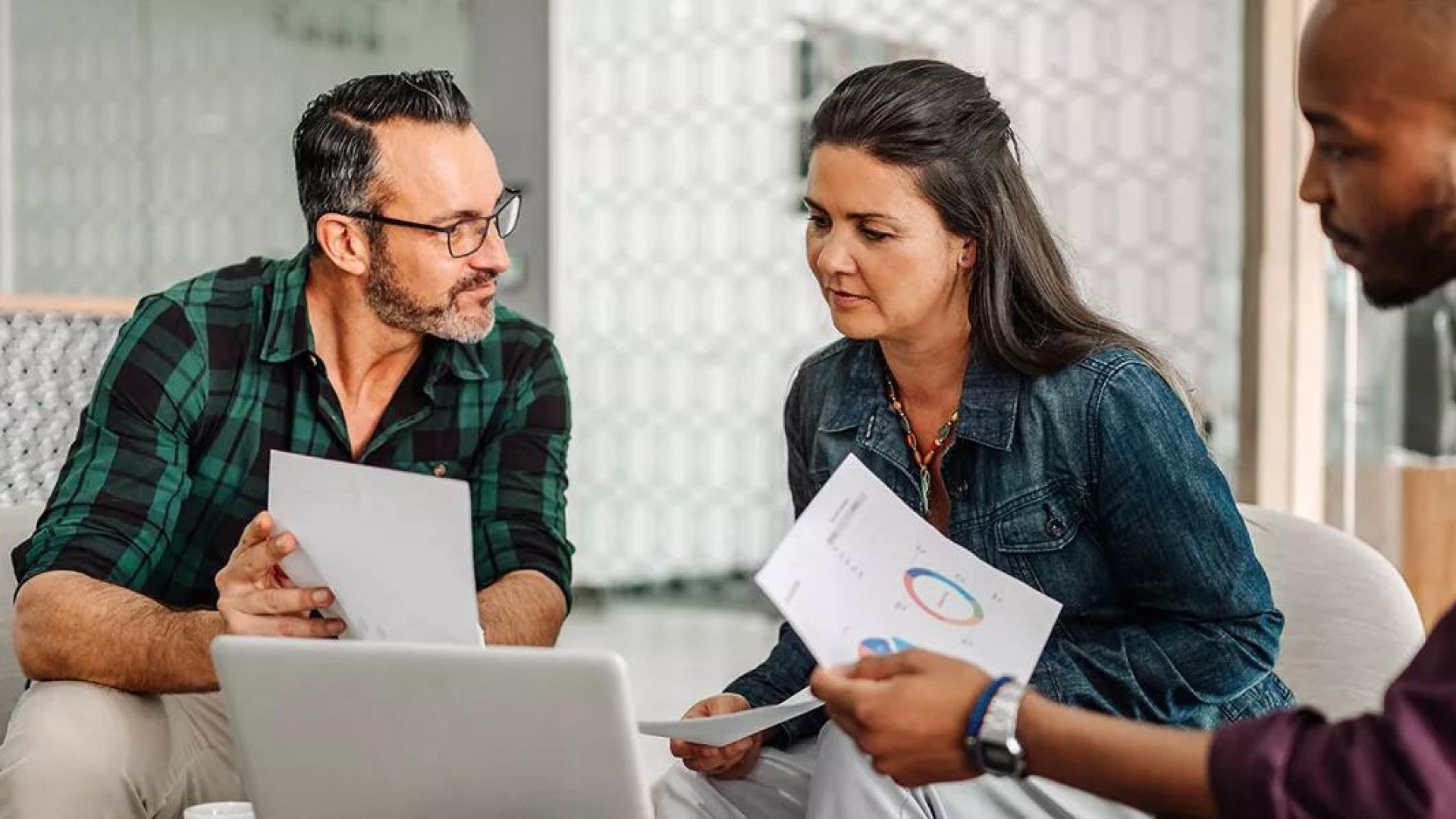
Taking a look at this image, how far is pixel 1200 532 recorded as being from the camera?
5.19 feet

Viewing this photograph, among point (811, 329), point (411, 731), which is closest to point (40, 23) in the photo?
point (811, 329)

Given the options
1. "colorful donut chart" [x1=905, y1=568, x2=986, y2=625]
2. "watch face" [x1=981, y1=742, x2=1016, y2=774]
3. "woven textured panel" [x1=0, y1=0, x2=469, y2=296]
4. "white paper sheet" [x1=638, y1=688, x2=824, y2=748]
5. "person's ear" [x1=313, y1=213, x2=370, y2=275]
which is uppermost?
"woven textured panel" [x1=0, y1=0, x2=469, y2=296]

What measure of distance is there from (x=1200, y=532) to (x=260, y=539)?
91cm

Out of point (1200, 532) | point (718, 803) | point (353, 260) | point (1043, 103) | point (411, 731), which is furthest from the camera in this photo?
point (1043, 103)

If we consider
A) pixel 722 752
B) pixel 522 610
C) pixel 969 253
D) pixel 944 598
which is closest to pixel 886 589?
pixel 944 598

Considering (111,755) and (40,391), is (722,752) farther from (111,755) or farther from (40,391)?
(40,391)

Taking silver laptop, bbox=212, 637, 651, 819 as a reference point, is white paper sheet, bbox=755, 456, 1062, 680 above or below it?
above

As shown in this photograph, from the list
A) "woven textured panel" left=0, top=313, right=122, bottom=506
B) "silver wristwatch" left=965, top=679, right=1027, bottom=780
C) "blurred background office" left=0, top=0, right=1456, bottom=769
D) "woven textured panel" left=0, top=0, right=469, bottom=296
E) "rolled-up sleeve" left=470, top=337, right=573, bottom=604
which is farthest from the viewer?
"woven textured panel" left=0, top=0, right=469, bottom=296

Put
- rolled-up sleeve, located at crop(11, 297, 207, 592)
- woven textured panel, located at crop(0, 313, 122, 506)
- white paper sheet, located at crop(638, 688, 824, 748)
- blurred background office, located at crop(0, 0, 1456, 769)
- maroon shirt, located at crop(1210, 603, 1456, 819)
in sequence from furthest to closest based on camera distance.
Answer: blurred background office, located at crop(0, 0, 1456, 769) < woven textured panel, located at crop(0, 313, 122, 506) < rolled-up sleeve, located at crop(11, 297, 207, 592) < white paper sheet, located at crop(638, 688, 824, 748) < maroon shirt, located at crop(1210, 603, 1456, 819)

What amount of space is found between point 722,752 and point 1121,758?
72cm

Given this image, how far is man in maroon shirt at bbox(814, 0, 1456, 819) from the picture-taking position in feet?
3.15

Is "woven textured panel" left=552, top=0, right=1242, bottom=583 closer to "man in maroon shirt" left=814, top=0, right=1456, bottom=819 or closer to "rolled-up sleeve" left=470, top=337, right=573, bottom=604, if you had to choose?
"rolled-up sleeve" left=470, top=337, right=573, bottom=604

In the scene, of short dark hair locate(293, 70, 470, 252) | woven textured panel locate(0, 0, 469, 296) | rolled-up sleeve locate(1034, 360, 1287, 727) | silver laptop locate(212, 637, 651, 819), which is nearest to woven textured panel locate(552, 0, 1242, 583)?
woven textured panel locate(0, 0, 469, 296)

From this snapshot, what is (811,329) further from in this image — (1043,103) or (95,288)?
(95,288)
